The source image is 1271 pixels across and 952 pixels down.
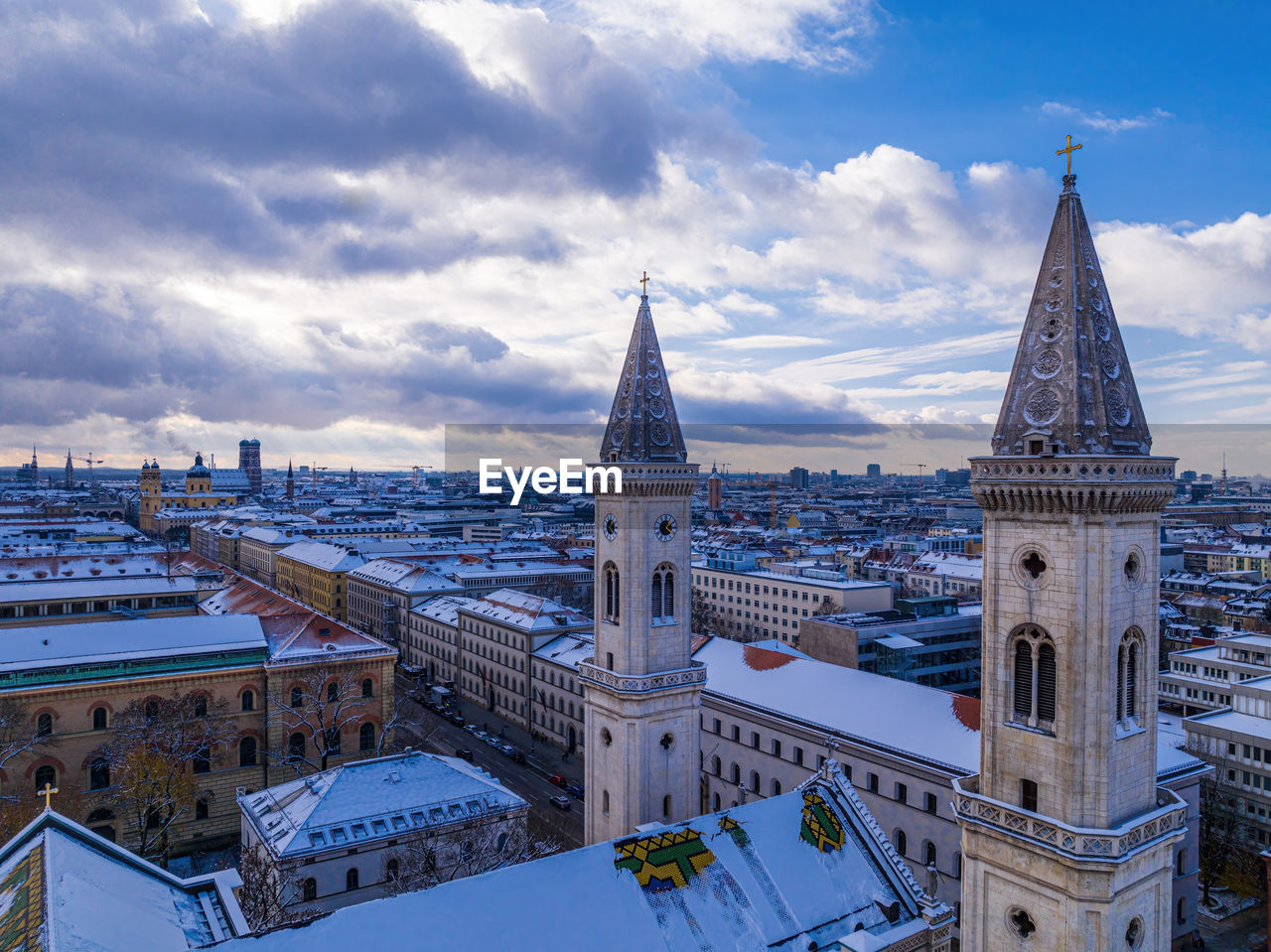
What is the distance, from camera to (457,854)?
47.2 m

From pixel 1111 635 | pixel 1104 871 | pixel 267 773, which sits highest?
pixel 1111 635

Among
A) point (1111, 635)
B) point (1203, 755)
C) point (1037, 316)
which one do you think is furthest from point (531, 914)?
point (1203, 755)

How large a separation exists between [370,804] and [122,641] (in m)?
30.6

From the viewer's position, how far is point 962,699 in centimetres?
5447

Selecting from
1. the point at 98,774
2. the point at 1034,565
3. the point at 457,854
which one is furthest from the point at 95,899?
the point at 98,774

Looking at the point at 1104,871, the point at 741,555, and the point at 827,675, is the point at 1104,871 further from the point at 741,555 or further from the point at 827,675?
the point at 741,555

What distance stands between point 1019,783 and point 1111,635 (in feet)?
17.6

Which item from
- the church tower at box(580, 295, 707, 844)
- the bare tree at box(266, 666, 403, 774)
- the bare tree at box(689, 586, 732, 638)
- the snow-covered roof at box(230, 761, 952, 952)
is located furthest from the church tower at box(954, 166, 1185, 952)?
the bare tree at box(689, 586, 732, 638)

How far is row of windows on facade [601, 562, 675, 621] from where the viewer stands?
139ft

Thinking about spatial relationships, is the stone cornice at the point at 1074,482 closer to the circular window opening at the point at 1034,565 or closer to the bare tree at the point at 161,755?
the circular window opening at the point at 1034,565

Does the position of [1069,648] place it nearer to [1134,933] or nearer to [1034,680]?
[1034,680]

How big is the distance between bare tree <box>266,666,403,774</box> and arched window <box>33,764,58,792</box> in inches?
548

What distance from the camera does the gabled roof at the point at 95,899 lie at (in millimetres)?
24797

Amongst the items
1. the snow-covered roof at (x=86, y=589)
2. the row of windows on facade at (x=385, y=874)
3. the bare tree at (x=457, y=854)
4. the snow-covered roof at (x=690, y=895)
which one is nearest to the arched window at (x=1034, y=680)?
the snow-covered roof at (x=690, y=895)
